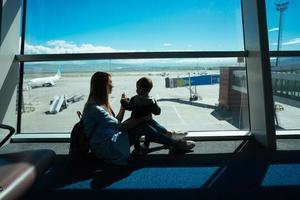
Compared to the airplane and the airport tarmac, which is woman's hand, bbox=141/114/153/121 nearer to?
the airport tarmac

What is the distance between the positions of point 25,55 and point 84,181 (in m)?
2.30

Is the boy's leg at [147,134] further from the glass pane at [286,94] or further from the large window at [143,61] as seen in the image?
the glass pane at [286,94]

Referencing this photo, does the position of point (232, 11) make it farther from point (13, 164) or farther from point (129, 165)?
→ point (13, 164)

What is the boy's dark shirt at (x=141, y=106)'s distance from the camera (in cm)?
345

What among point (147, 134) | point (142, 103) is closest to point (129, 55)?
point (142, 103)

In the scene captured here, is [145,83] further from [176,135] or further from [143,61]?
[143,61]

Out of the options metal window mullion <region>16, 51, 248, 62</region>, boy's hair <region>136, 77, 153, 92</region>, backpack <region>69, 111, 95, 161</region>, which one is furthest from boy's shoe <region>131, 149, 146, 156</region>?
metal window mullion <region>16, 51, 248, 62</region>

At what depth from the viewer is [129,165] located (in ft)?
10.5

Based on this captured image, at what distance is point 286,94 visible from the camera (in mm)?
4465

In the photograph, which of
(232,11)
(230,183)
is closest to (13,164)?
(230,183)

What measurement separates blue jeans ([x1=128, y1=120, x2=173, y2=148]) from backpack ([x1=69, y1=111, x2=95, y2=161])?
0.53 meters

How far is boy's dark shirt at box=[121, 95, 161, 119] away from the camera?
11.3 ft

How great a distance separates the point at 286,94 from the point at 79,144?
320cm

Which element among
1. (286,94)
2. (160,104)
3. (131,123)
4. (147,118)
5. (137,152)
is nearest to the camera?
(131,123)
